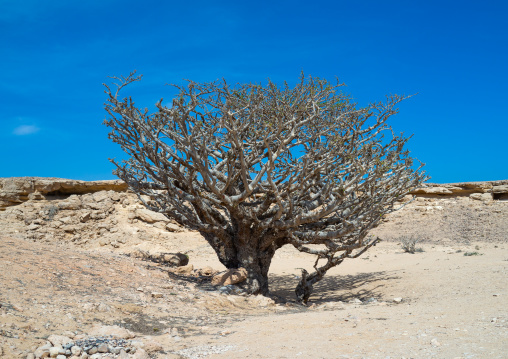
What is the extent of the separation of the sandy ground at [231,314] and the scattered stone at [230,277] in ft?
1.13

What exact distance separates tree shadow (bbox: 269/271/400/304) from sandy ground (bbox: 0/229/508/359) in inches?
5.2

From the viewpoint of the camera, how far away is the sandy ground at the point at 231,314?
4.80 meters

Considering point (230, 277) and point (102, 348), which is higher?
point (230, 277)

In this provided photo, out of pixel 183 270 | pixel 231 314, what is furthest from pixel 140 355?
pixel 183 270

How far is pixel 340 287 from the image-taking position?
40.4ft

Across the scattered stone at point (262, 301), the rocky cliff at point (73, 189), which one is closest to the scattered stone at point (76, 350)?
the scattered stone at point (262, 301)

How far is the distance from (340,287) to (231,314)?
5.56m

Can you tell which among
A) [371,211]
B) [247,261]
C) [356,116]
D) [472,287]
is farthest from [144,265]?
[472,287]

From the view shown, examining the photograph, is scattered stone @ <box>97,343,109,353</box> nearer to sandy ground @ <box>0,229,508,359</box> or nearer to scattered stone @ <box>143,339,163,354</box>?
scattered stone @ <box>143,339,163,354</box>

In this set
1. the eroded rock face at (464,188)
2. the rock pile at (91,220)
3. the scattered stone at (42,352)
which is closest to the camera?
the scattered stone at (42,352)

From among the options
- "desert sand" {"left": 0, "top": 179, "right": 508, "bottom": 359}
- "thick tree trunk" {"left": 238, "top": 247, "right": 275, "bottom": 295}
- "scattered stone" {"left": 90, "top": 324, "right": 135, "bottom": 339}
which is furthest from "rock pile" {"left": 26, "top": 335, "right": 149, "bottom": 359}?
"thick tree trunk" {"left": 238, "top": 247, "right": 275, "bottom": 295}

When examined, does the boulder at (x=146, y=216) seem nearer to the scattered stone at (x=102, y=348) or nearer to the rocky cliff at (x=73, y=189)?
the rocky cliff at (x=73, y=189)

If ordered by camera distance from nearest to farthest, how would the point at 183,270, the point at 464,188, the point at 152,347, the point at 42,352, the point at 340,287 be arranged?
the point at 42,352
the point at 152,347
the point at 183,270
the point at 340,287
the point at 464,188

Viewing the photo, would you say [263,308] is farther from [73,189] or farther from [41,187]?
[41,187]
